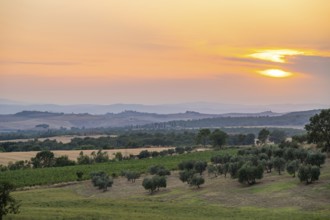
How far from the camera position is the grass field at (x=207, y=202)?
5112 centimetres

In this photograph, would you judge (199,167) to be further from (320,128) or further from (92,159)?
(92,159)

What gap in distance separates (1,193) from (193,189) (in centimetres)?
4322

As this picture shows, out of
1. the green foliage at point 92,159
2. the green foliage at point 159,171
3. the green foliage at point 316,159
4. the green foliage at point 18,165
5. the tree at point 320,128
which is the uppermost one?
the tree at point 320,128

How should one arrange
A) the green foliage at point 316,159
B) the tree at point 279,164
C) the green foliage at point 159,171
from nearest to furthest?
the green foliage at point 316,159
the tree at point 279,164
the green foliage at point 159,171

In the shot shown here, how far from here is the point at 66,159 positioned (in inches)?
5999

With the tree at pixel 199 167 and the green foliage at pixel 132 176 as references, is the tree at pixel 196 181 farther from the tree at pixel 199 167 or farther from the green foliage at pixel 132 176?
the green foliage at pixel 132 176

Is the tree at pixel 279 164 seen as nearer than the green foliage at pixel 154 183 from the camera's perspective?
No

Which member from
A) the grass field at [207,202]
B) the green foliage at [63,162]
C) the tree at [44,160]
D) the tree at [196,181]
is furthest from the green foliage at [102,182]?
the tree at [44,160]

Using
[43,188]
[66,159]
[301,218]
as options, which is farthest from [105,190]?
[66,159]

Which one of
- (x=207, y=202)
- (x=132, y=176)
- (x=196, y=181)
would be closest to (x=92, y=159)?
(x=132, y=176)

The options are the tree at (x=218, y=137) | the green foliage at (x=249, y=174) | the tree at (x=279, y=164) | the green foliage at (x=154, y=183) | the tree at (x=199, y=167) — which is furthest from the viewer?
the tree at (x=218, y=137)

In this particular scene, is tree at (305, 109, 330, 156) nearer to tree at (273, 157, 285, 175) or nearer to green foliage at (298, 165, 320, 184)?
tree at (273, 157, 285, 175)

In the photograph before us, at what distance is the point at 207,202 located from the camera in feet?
218

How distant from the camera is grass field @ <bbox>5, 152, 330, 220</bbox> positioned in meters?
51.1
